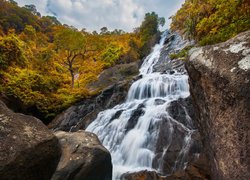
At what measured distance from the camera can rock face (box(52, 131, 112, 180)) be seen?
5.38m

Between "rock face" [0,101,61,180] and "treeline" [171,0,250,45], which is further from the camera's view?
"treeline" [171,0,250,45]

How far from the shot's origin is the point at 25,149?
4.39m

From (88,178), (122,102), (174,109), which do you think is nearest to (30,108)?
(122,102)

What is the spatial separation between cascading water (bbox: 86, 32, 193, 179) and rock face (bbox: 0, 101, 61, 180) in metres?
3.58

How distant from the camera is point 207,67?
3.83 metres

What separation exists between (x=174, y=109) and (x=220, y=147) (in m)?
7.00

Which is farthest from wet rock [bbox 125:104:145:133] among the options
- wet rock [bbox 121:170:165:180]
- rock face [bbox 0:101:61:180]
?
rock face [bbox 0:101:61:180]

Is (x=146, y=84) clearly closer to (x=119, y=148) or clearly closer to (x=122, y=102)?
(x=122, y=102)

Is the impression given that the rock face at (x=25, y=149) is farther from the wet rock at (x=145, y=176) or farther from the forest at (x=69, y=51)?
the forest at (x=69, y=51)

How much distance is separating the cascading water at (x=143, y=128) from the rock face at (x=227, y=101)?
437 cm

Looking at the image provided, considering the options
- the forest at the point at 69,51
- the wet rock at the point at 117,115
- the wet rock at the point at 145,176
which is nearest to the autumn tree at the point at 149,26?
the forest at the point at 69,51

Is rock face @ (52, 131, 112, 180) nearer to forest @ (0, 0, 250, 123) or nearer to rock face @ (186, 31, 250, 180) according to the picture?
rock face @ (186, 31, 250, 180)

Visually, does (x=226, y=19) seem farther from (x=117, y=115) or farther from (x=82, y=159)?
(x=117, y=115)

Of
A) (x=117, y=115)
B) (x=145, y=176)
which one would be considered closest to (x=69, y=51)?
(x=117, y=115)
